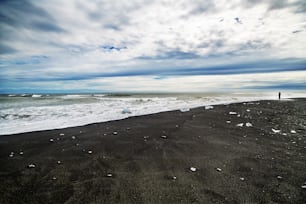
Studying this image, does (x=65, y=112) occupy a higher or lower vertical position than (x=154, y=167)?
higher

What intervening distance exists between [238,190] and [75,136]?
5127 mm

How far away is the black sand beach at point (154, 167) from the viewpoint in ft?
9.21

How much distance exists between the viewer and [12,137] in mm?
5949

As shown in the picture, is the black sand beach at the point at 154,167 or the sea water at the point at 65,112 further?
the sea water at the point at 65,112

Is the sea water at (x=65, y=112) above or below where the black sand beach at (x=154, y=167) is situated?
above

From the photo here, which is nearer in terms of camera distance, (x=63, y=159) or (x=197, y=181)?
(x=197, y=181)

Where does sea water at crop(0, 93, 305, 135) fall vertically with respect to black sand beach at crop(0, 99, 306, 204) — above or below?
above

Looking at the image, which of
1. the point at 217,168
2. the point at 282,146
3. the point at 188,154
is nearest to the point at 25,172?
the point at 188,154

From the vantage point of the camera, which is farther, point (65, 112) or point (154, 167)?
point (65, 112)

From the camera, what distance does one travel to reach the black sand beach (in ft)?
9.21

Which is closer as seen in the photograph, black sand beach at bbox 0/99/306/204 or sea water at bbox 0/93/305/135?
black sand beach at bbox 0/99/306/204

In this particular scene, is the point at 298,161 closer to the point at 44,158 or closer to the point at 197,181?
the point at 197,181

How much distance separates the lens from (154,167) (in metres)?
3.77

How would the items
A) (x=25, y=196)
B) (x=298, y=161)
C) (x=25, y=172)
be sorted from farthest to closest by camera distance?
(x=298, y=161)
(x=25, y=172)
(x=25, y=196)
